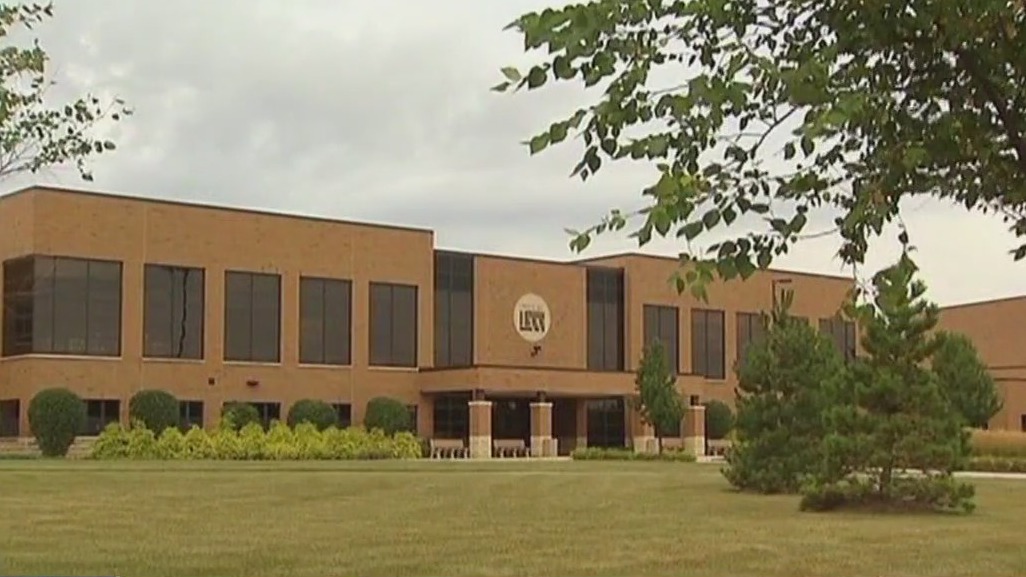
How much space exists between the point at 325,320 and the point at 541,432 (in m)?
9.99

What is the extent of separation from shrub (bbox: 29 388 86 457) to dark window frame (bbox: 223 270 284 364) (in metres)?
7.59

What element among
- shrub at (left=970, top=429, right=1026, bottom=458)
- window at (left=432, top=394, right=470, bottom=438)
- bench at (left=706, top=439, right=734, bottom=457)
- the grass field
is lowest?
bench at (left=706, top=439, right=734, bottom=457)

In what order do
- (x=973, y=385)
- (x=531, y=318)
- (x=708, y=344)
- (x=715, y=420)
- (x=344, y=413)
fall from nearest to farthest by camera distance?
(x=344, y=413) → (x=531, y=318) → (x=973, y=385) → (x=715, y=420) → (x=708, y=344)

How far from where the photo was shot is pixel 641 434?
71500mm

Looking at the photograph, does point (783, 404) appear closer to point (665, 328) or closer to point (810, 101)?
point (810, 101)

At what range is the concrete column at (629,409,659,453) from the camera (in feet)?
230

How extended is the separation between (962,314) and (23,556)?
85.2 m

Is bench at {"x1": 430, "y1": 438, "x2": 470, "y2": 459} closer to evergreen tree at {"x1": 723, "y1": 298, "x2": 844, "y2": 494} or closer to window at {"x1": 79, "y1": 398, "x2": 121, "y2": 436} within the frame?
window at {"x1": 79, "y1": 398, "x2": 121, "y2": 436}

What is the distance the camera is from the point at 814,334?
30250 mm

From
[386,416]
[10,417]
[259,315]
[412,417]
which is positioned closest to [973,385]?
[412,417]

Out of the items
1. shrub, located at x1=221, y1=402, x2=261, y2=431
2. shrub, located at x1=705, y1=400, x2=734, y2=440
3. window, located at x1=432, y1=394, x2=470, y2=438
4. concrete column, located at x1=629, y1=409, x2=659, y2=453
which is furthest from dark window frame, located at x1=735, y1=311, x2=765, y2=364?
shrub, located at x1=221, y1=402, x2=261, y2=431

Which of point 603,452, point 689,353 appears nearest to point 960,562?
point 603,452

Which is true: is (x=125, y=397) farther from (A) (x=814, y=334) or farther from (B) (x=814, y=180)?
(B) (x=814, y=180)

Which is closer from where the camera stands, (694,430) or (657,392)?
(657,392)
